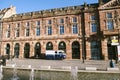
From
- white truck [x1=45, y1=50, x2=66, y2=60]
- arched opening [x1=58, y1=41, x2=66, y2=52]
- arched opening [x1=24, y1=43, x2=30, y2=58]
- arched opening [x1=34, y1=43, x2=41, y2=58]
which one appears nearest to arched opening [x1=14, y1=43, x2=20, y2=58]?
arched opening [x1=24, y1=43, x2=30, y2=58]

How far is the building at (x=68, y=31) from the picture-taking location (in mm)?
41844

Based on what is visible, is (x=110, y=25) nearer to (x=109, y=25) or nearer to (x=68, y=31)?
(x=109, y=25)

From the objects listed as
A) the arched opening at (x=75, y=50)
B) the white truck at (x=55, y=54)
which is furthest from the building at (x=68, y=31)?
the white truck at (x=55, y=54)

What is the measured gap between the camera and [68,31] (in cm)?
4641

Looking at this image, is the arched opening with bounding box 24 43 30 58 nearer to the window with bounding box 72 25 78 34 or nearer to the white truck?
the white truck

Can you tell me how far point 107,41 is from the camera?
41281 millimetres

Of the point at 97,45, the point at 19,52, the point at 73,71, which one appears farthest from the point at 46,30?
the point at 73,71

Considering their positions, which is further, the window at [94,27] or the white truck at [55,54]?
the white truck at [55,54]

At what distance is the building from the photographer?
137ft

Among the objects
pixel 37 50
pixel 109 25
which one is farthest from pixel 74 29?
pixel 37 50

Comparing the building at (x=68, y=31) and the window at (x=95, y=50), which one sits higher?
the building at (x=68, y=31)

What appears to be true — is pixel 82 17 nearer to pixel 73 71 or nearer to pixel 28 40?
pixel 28 40

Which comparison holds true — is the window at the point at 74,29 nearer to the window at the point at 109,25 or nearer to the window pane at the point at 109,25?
the window at the point at 109,25

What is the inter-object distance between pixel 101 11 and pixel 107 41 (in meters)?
6.76
